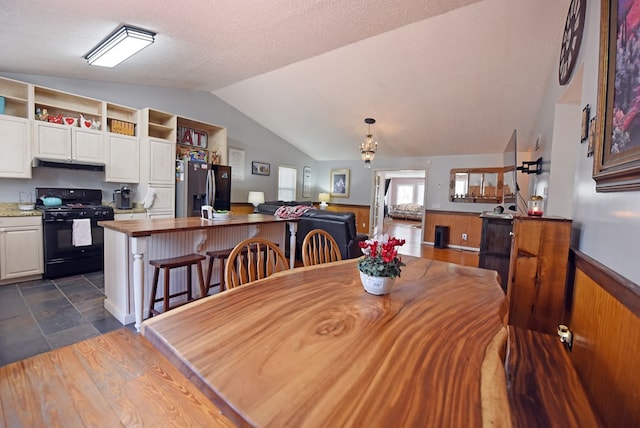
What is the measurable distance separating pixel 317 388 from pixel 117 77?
4967mm

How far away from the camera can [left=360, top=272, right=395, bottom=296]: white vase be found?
3.94ft

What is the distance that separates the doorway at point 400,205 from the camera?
8094mm

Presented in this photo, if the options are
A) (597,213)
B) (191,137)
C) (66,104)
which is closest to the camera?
(597,213)

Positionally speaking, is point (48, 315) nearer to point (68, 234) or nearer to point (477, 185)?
point (68, 234)

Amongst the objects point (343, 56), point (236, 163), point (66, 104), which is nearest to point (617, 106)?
point (343, 56)

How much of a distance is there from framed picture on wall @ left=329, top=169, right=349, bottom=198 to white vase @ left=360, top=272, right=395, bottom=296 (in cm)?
742

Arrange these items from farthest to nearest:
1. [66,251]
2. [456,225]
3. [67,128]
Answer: [456,225] → [67,128] → [66,251]

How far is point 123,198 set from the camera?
13.8 ft

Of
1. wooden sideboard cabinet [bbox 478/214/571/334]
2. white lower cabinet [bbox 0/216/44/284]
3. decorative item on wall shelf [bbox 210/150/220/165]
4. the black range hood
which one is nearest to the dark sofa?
decorative item on wall shelf [bbox 210/150/220/165]

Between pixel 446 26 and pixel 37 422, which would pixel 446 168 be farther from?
pixel 37 422

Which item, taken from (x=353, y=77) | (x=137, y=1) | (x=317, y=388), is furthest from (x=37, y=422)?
(x=353, y=77)

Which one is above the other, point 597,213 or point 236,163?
point 236,163

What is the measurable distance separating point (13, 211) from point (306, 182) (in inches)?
248

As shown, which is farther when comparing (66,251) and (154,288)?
(66,251)
